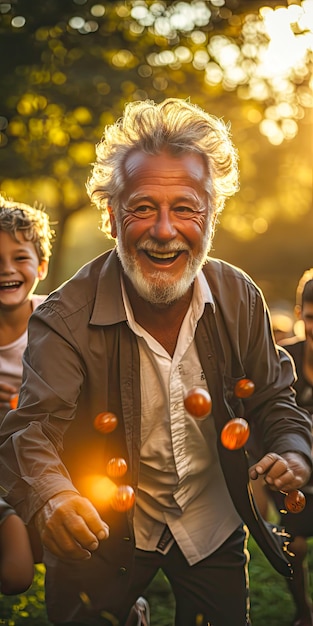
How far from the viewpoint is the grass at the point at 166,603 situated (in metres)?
5.23

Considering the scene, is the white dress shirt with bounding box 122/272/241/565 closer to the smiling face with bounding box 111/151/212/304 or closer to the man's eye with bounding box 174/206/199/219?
the smiling face with bounding box 111/151/212/304

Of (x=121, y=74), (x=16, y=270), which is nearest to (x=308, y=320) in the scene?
(x=16, y=270)

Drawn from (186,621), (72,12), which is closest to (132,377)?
(186,621)

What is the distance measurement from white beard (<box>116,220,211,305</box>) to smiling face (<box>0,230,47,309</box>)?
57.1 inches

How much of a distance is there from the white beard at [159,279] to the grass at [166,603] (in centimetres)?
226

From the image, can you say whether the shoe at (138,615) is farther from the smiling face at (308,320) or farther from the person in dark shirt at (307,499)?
the smiling face at (308,320)

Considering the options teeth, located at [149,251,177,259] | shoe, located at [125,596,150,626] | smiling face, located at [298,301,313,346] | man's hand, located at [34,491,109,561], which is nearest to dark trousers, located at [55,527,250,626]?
shoe, located at [125,596,150,626]

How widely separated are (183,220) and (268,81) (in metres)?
11.6

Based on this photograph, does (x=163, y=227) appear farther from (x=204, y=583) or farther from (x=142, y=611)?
(x=142, y=611)

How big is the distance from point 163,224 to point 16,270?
170 centimetres

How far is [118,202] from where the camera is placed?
3.84 meters

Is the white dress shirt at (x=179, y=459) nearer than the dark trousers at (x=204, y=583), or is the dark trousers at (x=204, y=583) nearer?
the white dress shirt at (x=179, y=459)

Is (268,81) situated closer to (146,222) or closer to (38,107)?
(38,107)

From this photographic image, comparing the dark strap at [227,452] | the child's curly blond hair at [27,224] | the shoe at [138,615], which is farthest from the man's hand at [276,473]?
the child's curly blond hair at [27,224]
